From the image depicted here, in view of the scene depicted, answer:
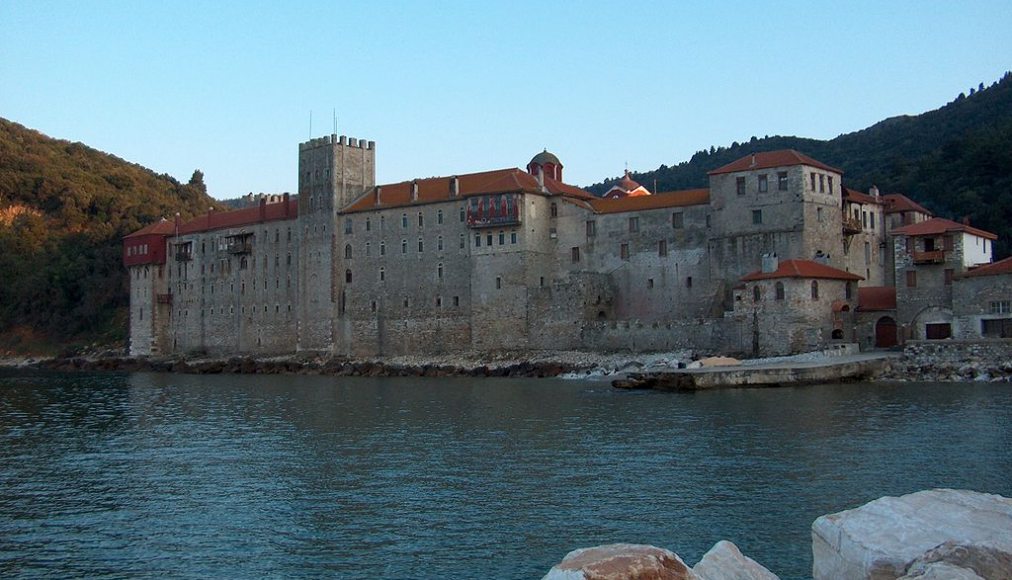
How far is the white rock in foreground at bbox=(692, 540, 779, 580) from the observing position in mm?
10531

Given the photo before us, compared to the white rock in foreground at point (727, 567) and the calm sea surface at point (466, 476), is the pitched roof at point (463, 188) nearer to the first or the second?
the calm sea surface at point (466, 476)

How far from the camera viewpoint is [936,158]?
2928 inches

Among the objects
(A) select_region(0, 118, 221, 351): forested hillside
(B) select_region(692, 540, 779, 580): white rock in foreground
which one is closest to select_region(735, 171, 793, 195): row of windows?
(B) select_region(692, 540, 779, 580): white rock in foreground

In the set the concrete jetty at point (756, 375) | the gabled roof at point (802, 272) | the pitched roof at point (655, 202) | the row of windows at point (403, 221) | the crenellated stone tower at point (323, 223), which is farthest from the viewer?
the crenellated stone tower at point (323, 223)

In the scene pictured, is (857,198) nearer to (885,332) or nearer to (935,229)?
(885,332)

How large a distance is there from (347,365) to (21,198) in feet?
165

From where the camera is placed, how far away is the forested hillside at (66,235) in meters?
82.1

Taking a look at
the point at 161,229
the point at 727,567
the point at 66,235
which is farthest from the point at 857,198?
the point at 66,235

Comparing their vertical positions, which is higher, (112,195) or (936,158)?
(112,195)

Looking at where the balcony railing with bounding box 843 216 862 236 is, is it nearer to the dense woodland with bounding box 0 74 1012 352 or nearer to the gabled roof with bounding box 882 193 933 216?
the gabled roof with bounding box 882 193 933 216

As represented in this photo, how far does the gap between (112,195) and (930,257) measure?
73060 millimetres

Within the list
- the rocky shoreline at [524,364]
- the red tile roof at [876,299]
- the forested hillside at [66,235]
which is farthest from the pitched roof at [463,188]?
the forested hillside at [66,235]

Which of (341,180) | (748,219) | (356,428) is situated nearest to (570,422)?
(356,428)

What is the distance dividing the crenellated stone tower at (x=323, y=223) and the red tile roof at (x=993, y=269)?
1399 inches
